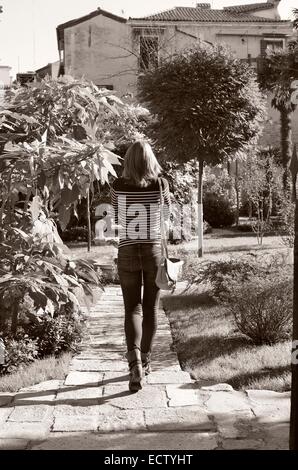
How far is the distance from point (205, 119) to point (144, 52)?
16.0 metres

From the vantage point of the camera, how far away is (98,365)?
528 centimetres

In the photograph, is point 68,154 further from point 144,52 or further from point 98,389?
point 144,52

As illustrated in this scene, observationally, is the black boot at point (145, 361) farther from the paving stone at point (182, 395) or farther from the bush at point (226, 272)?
the bush at point (226, 272)

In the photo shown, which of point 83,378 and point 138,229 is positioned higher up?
point 138,229

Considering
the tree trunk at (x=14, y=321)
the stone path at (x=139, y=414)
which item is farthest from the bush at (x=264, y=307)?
the tree trunk at (x=14, y=321)

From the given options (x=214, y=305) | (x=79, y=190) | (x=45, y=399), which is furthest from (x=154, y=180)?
(x=214, y=305)

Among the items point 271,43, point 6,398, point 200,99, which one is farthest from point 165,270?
point 271,43

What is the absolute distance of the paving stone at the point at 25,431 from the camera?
3664 mm

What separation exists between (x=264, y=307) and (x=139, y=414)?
2043 mm

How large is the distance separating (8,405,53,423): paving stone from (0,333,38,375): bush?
2.91 feet

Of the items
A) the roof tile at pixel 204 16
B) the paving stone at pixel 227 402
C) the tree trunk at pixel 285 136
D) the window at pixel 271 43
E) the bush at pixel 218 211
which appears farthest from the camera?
the window at pixel 271 43

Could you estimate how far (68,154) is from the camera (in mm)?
4270

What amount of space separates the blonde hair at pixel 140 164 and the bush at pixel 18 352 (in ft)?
5.60

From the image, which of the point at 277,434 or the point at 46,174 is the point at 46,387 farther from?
the point at 277,434
